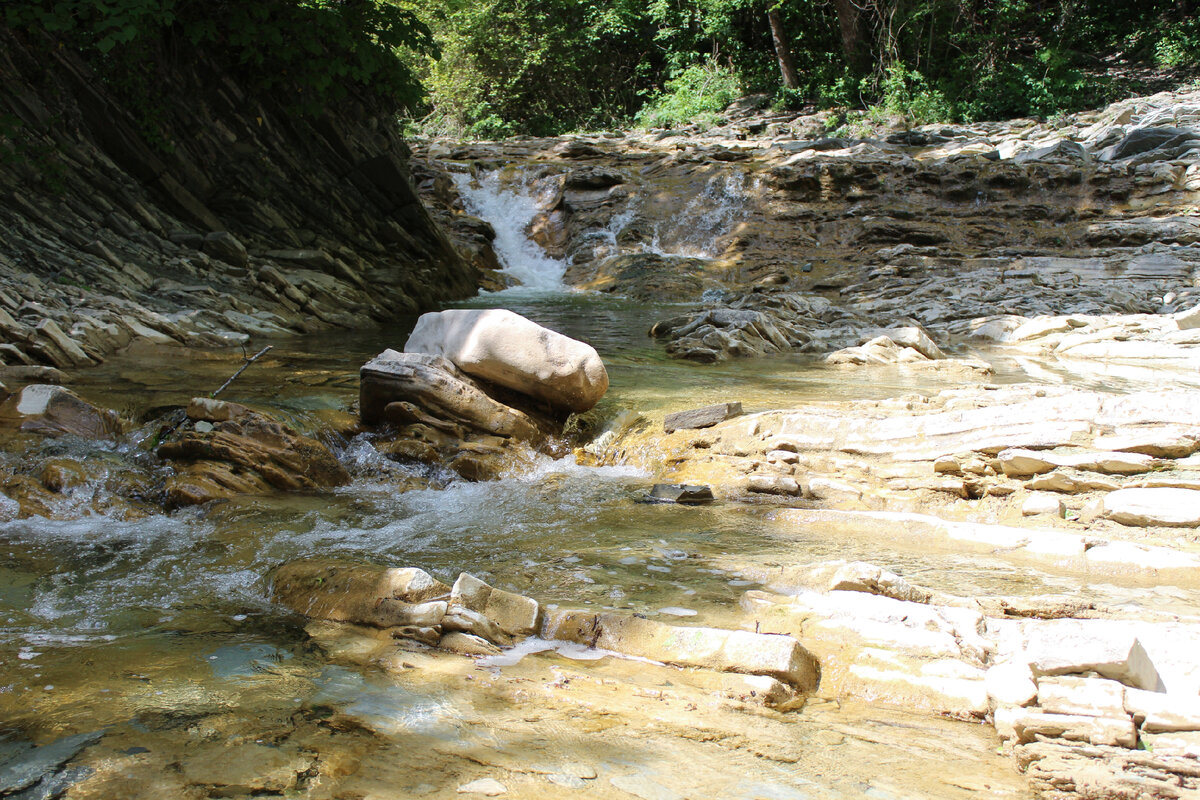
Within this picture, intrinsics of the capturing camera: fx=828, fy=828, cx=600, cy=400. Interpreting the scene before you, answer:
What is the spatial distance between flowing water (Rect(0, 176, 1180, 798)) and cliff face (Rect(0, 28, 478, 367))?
10.2 feet

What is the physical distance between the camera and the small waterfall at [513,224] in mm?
16984

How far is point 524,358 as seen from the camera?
5863mm

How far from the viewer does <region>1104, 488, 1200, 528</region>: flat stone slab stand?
12.0ft

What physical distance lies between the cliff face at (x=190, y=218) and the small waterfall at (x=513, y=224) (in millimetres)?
3289

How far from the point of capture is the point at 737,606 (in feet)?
9.80

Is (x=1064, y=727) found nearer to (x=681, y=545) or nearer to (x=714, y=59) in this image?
(x=681, y=545)

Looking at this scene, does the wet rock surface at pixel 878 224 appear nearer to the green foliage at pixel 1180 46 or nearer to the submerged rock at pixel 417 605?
the green foliage at pixel 1180 46

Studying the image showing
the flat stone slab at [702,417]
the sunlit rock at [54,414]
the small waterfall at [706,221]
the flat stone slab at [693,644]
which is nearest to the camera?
the flat stone slab at [693,644]

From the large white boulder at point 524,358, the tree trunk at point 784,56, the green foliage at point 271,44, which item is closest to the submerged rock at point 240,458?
the large white boulder at point 524,358

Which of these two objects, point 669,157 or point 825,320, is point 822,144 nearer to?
point 669,157

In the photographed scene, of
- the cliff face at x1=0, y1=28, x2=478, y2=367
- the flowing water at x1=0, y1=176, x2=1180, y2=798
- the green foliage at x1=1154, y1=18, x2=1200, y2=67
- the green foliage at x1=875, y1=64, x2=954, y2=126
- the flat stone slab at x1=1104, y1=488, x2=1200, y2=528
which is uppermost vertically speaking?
the green foliage at x1=1154, y1=18, x2=1200, y2=67

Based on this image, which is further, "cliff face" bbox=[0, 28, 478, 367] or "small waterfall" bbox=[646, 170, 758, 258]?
"small waterfall" bbox=[646, 170, 758, 258]

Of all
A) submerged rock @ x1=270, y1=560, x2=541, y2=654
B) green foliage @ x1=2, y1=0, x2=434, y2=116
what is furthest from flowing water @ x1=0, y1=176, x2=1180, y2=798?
green foliage @ x1=2, y1=0, x2=434, y2=116

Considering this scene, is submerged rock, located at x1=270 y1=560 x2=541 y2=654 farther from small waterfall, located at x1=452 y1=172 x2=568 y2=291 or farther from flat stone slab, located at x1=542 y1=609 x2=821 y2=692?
small waterfall, located at x1=452 y1=172 x2=568 y2=291
